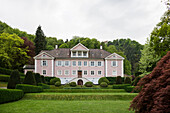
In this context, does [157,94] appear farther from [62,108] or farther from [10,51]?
[10,51]

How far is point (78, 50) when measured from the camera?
41.8 m

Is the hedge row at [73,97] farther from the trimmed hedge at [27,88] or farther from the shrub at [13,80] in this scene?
the shrub at [13,80]

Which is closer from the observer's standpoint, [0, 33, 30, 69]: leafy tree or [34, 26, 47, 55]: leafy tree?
[0, 33, 30, 69]: leafy tree

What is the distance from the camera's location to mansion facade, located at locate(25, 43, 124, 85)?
41.1 meters

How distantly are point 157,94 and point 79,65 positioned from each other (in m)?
36.4

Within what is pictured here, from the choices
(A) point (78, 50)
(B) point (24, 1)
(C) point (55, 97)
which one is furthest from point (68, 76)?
(B) point (24, 1)

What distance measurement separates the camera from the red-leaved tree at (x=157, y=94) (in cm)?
550

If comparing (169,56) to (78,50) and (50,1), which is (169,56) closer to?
(50,1)

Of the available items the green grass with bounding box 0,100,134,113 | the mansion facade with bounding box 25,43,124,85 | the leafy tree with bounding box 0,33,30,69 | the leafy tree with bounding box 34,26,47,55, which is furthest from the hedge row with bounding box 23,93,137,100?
the leafy tree with bounding box 34,26,47,55

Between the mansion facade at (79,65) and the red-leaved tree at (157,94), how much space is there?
34261 mm

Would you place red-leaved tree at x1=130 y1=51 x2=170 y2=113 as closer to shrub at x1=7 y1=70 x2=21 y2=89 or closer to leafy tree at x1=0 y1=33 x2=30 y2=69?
shrub at x1=7 y1=70 x2=21 y2=89

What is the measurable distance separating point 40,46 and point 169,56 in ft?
176

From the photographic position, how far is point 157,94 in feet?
19.4

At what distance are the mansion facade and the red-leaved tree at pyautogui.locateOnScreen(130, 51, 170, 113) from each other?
112 feet
